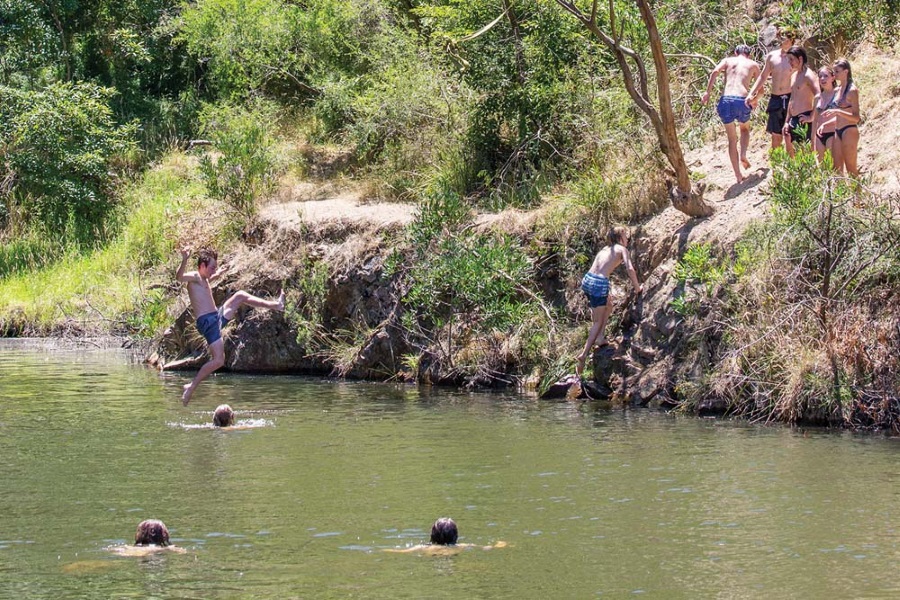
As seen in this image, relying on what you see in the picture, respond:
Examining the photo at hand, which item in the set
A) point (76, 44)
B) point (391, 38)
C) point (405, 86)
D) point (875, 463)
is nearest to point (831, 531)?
point (875, 463)

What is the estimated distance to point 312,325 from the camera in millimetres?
20625

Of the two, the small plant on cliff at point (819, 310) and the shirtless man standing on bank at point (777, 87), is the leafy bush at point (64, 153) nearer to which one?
the shirtless man standing on bank at point (777, 87)

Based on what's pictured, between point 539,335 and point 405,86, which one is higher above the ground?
point 405,86

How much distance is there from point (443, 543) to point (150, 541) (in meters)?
1.97

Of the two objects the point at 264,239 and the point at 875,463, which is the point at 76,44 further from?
the point at 875,463

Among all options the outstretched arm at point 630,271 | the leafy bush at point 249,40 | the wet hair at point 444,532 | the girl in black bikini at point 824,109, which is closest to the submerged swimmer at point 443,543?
the wet hair at point 444,532

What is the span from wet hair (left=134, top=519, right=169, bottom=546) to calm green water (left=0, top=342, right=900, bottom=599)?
181mm

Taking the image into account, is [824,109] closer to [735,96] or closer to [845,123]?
[845,123]

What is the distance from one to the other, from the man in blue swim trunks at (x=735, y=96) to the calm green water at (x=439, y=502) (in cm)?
411

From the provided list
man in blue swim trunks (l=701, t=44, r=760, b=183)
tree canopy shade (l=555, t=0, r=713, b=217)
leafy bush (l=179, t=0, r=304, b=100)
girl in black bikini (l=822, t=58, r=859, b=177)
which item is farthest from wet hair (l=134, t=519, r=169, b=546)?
leafy bush (l=179, t=0, r=304, b=100)

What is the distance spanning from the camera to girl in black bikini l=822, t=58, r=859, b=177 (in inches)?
622

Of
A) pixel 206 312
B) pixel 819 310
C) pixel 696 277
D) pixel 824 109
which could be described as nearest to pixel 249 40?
pixel 206 312

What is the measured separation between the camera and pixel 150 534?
9055mm

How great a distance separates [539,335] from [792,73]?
15.3 feet
